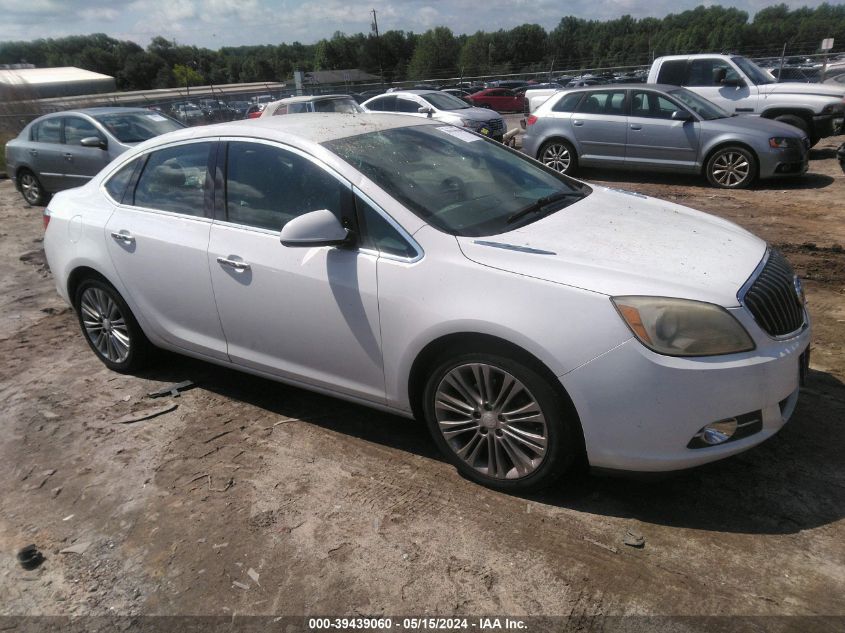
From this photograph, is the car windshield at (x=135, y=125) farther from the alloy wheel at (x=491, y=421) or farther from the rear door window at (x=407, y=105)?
the alloy wheel at (x=491, y=421)

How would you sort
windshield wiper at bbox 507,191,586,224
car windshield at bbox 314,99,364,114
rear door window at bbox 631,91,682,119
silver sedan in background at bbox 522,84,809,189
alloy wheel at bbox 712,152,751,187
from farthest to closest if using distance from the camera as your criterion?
car windshield at bbox 314,99,364,114 < rear door window at bbox 631,91,682,119 < alloy wheel at bbox 712,152,751,187 < silver sedan in background at bbox 522,84,809,189 < windshield wiper at bbox 507,191,586,224

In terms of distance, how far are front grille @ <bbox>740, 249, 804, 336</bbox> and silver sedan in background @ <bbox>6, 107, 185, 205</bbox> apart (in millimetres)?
9585

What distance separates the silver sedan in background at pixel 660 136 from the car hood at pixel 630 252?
712 cm

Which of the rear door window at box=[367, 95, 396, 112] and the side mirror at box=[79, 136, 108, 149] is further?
the rear door window at box=[367, 95, 396, 112]

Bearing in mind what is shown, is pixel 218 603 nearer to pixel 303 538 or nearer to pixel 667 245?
pixel 303 538

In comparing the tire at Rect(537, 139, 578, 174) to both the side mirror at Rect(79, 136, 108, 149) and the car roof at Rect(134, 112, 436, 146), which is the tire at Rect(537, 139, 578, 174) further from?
the car roof at Rect(134, 112, 436, 146)

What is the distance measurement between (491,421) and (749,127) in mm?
8719

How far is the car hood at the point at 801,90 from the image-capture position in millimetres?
11477

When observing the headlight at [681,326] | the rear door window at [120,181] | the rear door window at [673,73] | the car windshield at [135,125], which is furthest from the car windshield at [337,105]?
the headlight at [681,326]

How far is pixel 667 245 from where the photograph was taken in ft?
9.78

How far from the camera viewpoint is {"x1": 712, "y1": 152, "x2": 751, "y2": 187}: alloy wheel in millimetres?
9617

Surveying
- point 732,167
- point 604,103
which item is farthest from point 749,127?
point 604,103

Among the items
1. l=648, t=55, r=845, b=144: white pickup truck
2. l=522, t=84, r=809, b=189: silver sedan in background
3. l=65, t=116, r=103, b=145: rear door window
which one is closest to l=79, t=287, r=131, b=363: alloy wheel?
l=65, t=116, r=103, b=145: rear door window

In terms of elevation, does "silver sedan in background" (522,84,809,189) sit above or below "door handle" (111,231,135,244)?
below
